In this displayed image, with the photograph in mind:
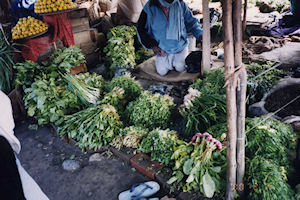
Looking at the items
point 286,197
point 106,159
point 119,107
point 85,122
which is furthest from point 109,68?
point 286,197

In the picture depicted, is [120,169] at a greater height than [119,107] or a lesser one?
lesser

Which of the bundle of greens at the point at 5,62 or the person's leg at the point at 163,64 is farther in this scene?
the person's leg at the point at 163,64

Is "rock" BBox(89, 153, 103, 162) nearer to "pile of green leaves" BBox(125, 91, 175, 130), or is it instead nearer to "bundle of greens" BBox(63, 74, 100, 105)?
"pile of green leaves" BBox(125, 91, 175, 130)

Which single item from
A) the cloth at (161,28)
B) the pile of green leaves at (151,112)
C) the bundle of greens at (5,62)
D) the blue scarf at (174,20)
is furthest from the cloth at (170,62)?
the bundle of greens at (5,62)

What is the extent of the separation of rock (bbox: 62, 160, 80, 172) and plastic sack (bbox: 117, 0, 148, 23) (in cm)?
428

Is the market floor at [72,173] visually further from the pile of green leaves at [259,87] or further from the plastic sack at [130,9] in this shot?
the plastic sack at [130,9]

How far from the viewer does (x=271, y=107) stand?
3.46 metres

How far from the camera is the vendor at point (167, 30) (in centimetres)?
484

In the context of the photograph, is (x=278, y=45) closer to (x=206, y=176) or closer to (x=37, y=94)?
(x=206, y=176)

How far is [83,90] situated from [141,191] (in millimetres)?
2056

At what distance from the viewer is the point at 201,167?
250cm

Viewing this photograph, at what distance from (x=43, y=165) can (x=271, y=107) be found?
3361 millimetres

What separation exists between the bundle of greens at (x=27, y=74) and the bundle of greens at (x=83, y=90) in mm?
619

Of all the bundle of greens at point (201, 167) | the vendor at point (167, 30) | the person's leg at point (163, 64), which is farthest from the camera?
the person's leg at point (163, 64)
